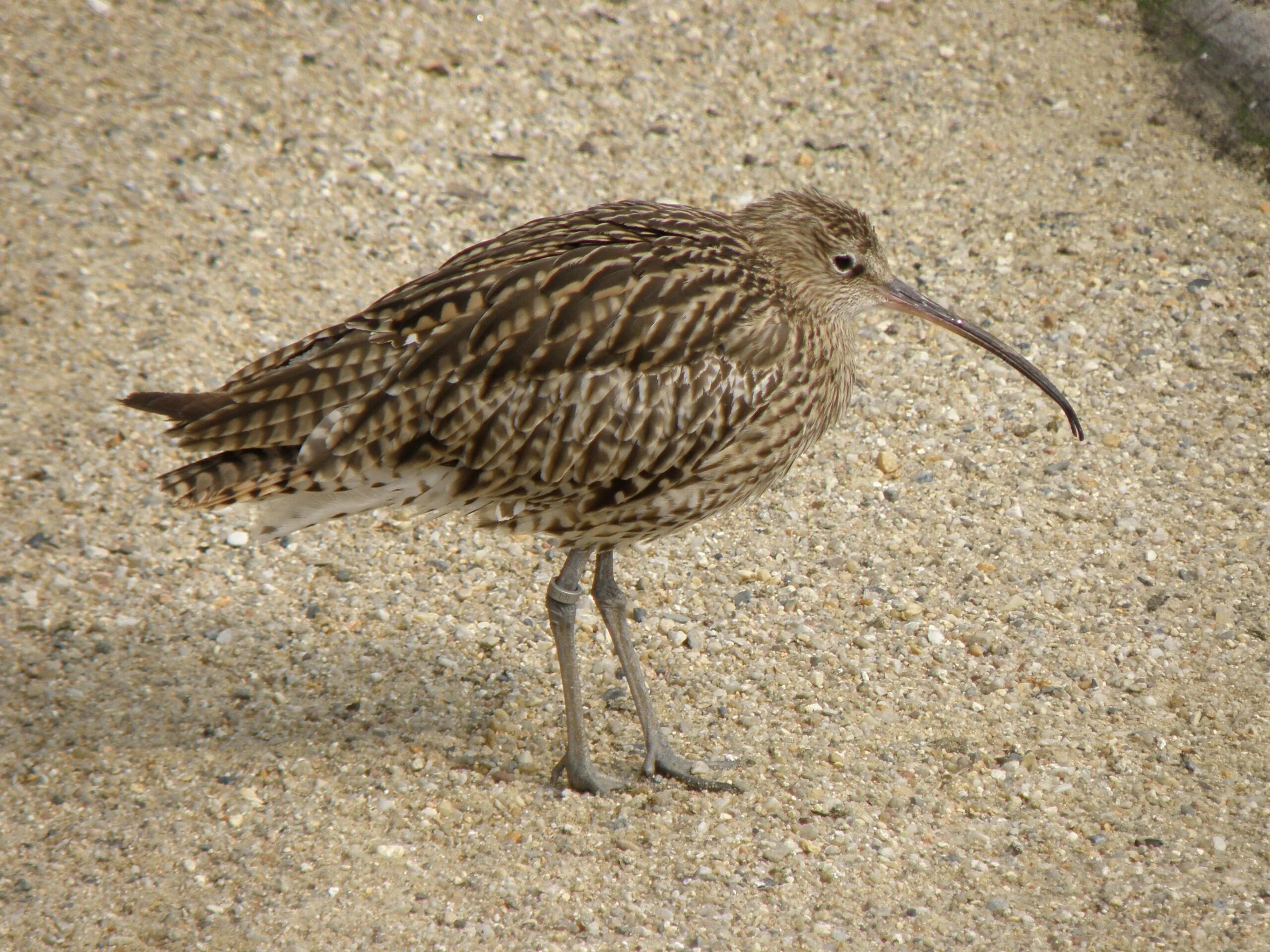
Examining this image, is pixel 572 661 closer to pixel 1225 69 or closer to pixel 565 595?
pixel 565 595

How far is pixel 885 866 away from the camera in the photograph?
4.89 metres

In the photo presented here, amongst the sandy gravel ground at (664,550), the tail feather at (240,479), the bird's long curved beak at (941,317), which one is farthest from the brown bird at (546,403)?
the sandy gravel ground at (664,550)

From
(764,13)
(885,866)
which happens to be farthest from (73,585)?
(764,13)

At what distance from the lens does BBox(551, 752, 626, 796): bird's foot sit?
17.5 ft

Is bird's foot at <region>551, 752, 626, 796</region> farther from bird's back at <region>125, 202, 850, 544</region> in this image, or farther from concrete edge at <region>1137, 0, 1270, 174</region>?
concrete edge at <region>1137, 0, 1270, 174</region>

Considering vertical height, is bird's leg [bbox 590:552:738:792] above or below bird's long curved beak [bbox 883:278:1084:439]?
below

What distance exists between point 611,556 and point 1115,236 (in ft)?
14.0

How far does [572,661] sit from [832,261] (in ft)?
6.35

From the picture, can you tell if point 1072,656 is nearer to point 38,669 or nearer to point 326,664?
point 326,664

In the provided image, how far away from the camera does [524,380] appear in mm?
4871

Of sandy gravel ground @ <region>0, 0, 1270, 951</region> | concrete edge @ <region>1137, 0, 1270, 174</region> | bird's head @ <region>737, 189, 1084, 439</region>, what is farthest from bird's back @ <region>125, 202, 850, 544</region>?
concrete edge @ <region>1137, 0, 1270, 174</region>

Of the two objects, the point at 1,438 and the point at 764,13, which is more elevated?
the point at 764,13

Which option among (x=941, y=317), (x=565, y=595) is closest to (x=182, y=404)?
(x=565, y=595)

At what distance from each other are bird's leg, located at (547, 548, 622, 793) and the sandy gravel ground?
0.20m
